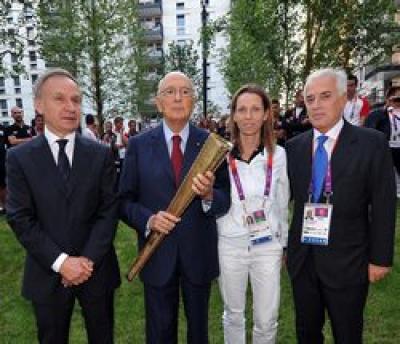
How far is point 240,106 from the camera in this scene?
3.15 meters

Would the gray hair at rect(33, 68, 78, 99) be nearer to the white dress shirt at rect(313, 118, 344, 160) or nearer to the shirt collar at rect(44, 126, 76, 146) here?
the shirt collar at rect(44, 126, 76, 146)

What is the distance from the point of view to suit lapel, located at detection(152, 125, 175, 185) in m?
2.87

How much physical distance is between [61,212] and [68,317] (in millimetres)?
707

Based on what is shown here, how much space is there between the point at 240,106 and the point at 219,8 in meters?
54.5

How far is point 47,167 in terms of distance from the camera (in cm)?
265

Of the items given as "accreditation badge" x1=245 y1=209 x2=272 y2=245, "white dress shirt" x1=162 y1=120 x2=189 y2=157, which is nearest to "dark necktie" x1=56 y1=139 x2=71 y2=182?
"white dress shirt" x1=162 y1=120 x2=189 y2=157

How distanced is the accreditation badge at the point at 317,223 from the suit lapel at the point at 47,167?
153 cm

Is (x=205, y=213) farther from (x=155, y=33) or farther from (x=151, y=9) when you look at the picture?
(x=151, y=9)

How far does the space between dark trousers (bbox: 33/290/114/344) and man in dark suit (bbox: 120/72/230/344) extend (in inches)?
12.5

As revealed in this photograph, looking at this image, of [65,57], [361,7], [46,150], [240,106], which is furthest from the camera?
[65,57]

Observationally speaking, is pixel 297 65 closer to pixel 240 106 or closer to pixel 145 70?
pixel 240 106

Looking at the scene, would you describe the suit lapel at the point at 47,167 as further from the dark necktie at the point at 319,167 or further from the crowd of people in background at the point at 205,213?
the dark necktie at the point at 319,167

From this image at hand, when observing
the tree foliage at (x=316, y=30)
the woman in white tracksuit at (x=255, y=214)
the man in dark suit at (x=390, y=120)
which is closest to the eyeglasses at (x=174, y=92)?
the woman in white tracksuit at (x=255, y=214)

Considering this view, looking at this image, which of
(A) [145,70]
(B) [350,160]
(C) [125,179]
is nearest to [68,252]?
(C) [125,179]
